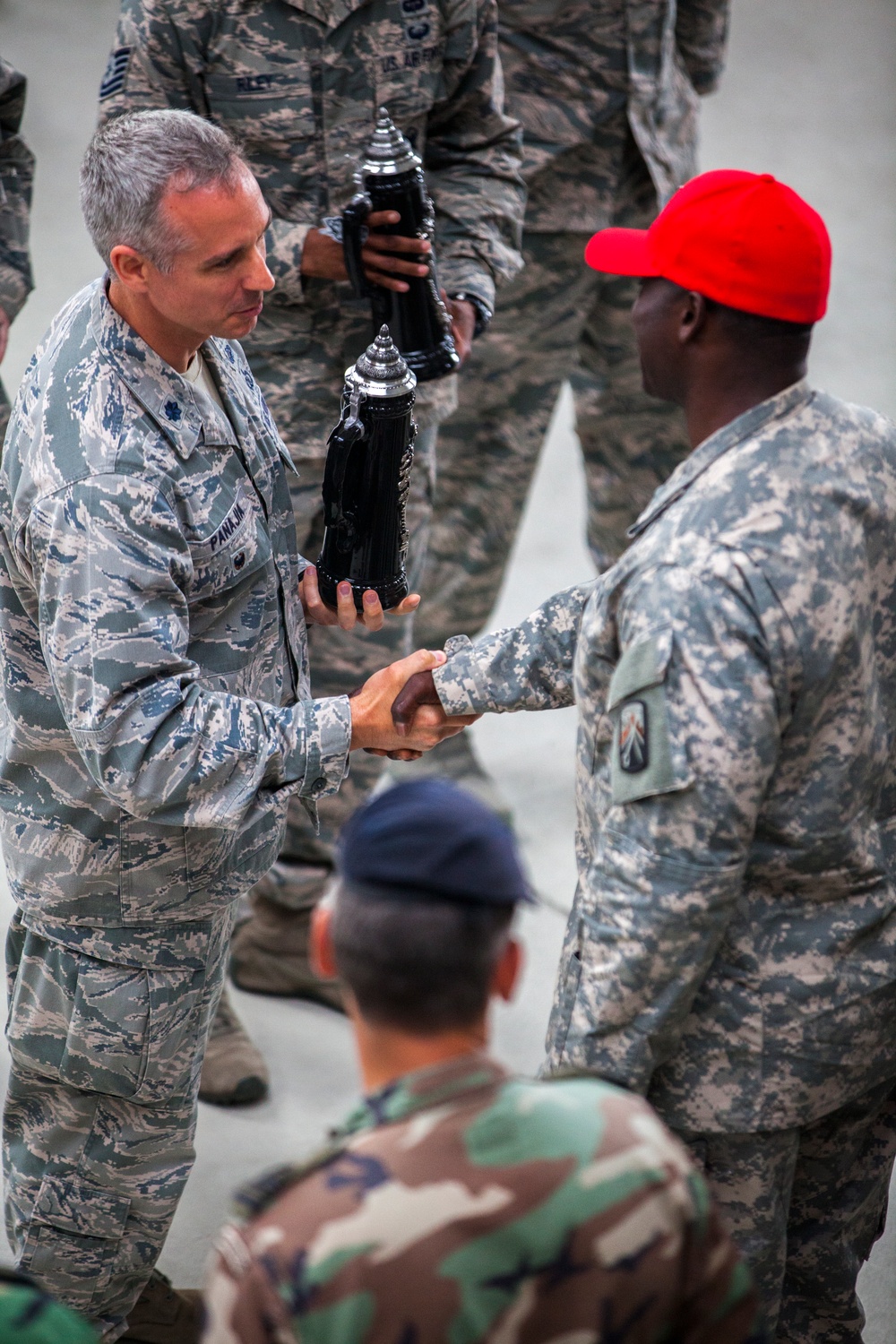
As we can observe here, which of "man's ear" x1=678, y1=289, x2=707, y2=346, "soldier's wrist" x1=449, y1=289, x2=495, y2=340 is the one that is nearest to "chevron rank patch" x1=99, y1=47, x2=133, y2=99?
"soldier's wrist" x1=449, y1=289, x2=495, y2=340

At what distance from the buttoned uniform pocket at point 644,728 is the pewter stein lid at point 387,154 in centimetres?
132

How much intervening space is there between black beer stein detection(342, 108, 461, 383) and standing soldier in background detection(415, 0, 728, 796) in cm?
93

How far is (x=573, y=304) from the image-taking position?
364 centimetres

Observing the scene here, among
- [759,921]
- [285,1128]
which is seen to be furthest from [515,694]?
[285,1128]

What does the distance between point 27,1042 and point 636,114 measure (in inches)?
99.9

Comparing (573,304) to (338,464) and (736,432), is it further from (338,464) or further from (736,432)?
(736,432)

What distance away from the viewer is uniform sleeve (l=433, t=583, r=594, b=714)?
1.99 meters

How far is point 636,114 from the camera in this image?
3484 millimetres

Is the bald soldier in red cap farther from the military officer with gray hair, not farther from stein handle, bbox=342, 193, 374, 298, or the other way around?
stein handle, bbox=342, 193, 374, 298

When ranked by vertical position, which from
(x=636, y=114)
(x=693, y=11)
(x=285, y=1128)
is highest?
(x=693, y=11)

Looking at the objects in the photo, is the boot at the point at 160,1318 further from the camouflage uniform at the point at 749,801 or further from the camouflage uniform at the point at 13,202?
the camouflage uniform at the point at 13,202

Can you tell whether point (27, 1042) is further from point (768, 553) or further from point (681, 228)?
point (681, 228)

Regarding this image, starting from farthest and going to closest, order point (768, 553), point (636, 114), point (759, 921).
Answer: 1. point (636, 114)
2. point (759, 921)
3. point (768, 553)

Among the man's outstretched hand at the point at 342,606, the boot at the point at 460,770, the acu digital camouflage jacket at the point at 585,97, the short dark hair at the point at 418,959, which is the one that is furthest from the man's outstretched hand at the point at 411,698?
the acu digital camouflage jacket at the point at 585,97
